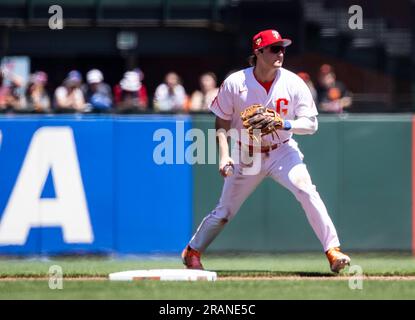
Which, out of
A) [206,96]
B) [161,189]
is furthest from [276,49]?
[206,96]

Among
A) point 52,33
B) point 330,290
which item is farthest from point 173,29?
point 330,290

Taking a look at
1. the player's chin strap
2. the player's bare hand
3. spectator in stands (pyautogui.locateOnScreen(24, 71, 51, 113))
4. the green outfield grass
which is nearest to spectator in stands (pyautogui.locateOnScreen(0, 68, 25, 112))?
spectator in stands (pyautogui.locateOnScreen(24, 71, 51, 113))

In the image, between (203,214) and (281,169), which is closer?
(281,169)

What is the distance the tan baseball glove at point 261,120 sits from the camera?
9.40 m

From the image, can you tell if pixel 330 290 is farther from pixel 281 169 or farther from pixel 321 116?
pixel 321 116

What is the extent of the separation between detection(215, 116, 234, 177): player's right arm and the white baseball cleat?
43.0 inches

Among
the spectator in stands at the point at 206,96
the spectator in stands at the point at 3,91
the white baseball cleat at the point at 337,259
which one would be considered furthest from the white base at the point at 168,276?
the spectator in stands at the point at 3,91

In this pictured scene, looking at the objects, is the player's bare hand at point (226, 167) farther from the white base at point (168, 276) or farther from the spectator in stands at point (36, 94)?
the spectator in stands at point (36, 94)

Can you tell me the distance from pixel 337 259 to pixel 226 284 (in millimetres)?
1115

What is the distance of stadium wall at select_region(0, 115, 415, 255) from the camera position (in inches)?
494
